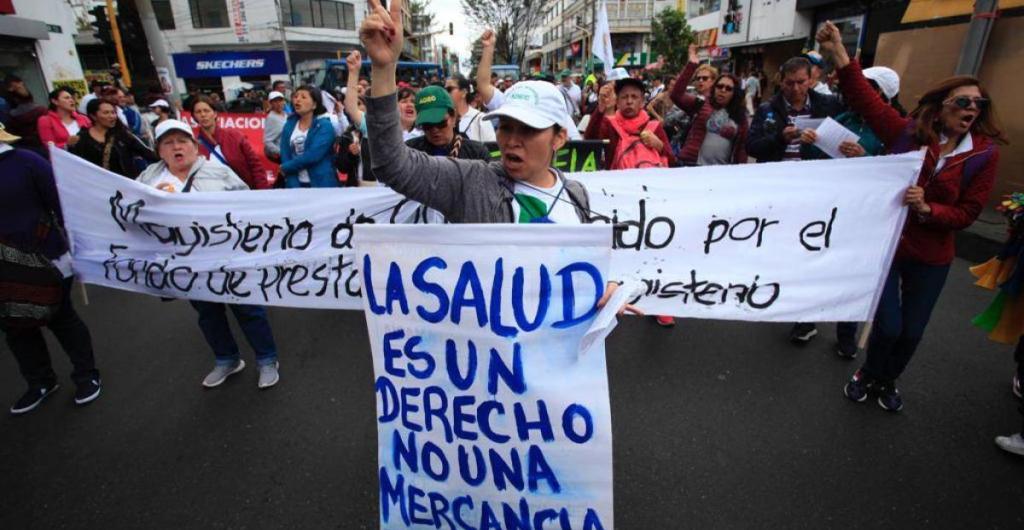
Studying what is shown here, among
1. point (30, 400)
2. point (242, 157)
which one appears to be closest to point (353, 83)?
point (242, 157)

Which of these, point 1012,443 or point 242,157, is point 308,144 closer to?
point 242,157

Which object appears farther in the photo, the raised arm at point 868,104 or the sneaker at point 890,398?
the sneaker at point 890,398

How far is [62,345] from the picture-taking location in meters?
3.38

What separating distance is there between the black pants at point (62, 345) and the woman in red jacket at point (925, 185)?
4.72 m

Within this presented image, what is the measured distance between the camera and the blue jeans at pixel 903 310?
9.17 ft

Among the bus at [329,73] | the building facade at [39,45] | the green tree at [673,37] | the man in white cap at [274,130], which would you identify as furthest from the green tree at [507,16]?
the man in white cap at [274,130]

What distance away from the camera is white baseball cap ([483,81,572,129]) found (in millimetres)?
1570

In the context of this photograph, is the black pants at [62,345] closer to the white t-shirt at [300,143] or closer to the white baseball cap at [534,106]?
the white t-shirt at [300,143]

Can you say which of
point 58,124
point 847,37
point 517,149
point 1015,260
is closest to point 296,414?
point 517,149

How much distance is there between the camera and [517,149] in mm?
1651

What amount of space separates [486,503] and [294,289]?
209 cm

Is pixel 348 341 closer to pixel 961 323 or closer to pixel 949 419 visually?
pixel 949 419

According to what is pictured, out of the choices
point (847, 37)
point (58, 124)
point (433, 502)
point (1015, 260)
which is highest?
point (847, 37)

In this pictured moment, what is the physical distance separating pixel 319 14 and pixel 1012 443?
1753 inches
